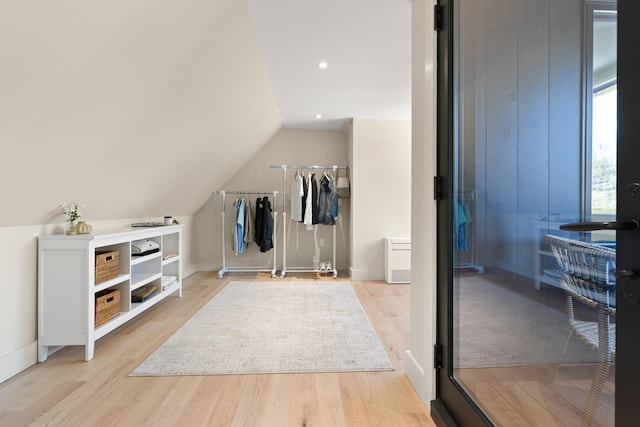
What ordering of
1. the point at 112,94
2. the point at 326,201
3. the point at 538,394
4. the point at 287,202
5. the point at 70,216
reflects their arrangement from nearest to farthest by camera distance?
the point at 538,394, the point at 112,94, the point at 70,216, the point at 326,201, the point at 287,202

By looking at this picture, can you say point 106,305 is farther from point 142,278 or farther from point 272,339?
point 272,339

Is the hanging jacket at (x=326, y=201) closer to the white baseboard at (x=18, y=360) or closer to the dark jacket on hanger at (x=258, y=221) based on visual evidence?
the dark jacket on hanger at (x=258, y=221)

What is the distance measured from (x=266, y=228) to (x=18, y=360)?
9.59 feet

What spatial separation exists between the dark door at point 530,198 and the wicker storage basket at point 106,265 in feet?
7.18

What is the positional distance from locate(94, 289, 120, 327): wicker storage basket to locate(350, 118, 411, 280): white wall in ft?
8.96

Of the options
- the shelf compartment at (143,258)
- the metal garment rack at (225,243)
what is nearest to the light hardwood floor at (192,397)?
the shelf compartment at (143,258)

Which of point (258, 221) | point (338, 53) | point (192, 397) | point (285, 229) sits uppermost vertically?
point (338, 53)

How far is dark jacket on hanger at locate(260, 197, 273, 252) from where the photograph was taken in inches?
173

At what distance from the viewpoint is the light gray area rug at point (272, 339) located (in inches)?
71.7

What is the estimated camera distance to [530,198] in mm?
904

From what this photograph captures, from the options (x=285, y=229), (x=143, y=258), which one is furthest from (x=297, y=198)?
(x=143, y=258)

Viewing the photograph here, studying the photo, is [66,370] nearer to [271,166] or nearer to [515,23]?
[515,23]

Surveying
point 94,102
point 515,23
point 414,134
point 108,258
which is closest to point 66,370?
point 108,258

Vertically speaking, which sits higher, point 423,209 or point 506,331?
point 423,209
